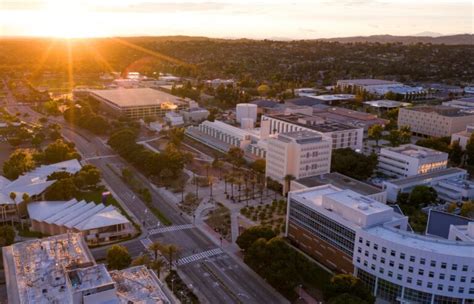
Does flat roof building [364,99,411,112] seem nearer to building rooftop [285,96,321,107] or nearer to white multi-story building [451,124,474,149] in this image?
building rooftop [285,96,321,107]

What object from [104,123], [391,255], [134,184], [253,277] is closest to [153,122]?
[104,123]

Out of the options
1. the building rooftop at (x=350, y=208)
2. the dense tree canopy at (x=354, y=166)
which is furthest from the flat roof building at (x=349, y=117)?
the building rooftop at (x=350, y=208)

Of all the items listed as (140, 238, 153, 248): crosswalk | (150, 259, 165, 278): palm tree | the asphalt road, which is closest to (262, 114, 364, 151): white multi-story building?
the asphalt road

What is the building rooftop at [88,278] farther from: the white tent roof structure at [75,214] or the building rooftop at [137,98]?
the building rooftop at [137,98]

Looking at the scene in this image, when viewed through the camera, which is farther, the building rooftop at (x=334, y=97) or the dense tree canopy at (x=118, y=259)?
the building rooftop at (x=334, y=97)

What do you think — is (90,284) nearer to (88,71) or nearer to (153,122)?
(153,122)

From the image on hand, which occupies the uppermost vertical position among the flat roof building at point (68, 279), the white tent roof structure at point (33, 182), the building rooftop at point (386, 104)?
the building rooftop at point (386, 104)
